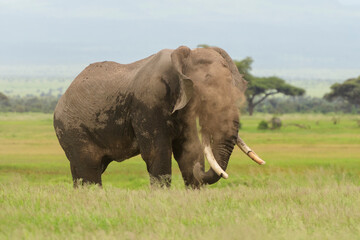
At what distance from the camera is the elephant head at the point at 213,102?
7.89 meters

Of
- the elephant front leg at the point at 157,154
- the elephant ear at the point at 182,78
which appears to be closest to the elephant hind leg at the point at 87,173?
the elephant front leg at the point at 157,154

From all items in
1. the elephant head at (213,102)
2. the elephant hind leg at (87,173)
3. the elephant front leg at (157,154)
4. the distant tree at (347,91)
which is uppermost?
the elephant head at (213,102)

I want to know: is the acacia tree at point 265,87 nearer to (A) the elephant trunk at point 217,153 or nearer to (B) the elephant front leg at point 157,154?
(B) the elephant front leg at point 157,154

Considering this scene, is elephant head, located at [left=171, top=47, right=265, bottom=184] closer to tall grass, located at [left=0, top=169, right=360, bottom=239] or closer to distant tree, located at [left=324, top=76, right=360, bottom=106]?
tall grass, located at [left=0, top=169, right=360, bottom=239]

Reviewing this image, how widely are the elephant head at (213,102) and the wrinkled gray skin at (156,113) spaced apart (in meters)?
0.01

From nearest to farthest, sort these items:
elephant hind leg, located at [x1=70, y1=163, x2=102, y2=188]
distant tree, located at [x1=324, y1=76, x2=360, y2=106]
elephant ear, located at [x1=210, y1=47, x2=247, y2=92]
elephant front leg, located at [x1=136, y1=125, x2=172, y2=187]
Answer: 1. elephant ear, located at [x1=210, y1=47, x2=247, y2=92]
2. elephant front leg, located at [x1=136, y1=125, x2=172, y2=187]
3. elephant hind leg, located at [x1=70, y1=163, x2=102, y2=188]
4. distant tree, located at [x1=324, y1=76, x2=360, y2=106]

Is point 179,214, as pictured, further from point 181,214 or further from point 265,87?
point 265,87

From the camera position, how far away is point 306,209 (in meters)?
6.89

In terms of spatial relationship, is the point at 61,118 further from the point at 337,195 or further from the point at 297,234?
the point at 297,234

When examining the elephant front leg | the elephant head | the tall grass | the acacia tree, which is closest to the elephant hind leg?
the elephant front leg

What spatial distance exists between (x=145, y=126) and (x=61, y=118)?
6.74 ft

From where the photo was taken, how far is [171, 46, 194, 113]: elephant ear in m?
7.96

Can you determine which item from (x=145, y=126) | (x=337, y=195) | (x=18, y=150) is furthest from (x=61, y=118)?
(x=18, y=150)

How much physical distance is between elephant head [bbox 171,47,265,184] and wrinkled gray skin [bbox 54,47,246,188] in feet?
0.04
